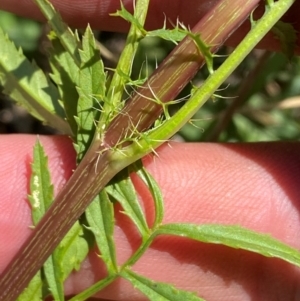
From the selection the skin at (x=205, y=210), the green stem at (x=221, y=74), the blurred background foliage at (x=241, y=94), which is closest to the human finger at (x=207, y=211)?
the skin at (x=205, y=210)

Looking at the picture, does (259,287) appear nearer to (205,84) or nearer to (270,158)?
(270,158)

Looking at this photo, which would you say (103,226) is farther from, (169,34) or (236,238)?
(169,34)

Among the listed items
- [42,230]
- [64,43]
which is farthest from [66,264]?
[64,43]

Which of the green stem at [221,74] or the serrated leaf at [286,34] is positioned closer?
the green stem at [221,74]

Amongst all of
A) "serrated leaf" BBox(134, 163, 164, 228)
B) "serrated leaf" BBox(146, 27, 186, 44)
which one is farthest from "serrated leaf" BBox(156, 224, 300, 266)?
"serrated leaf" BBox(146, 27, 186, 44)

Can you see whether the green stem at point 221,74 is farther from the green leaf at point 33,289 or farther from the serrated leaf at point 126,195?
the green leaf at point 33,289

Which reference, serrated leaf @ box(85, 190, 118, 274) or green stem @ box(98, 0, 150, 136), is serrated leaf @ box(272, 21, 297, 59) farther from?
serrated leaf @ box(85, 190, 118, 274)

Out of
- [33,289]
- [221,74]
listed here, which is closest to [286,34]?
[221,74]
